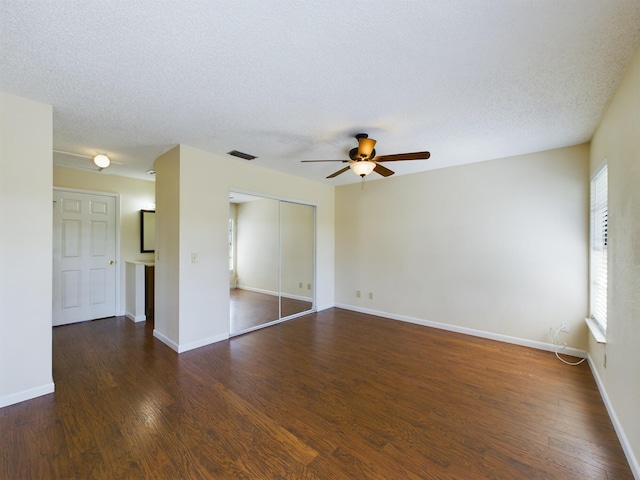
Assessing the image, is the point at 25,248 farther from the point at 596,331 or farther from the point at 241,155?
the point at 596,331

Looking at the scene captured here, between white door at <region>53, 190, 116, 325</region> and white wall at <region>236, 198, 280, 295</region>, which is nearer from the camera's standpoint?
A: white door at <region>53, 190, 116, 325</region>

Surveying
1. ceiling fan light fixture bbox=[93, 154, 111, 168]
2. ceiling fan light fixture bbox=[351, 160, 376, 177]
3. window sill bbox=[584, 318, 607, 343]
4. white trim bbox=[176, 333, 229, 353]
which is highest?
ceiling fan light fixture bbox=[93, 154, 111, 168]

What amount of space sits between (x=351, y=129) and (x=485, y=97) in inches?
45.7

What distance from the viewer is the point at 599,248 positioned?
283 centimetres

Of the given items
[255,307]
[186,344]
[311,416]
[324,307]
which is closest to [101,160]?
[186,344]

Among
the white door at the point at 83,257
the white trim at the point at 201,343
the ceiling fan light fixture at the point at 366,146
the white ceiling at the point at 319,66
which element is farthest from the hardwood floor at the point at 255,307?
the ceiling fan light fixture at the point at 366,146

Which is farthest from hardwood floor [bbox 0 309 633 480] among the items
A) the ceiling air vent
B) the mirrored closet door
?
the ceiling air vent

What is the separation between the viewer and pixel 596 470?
5.40 feet

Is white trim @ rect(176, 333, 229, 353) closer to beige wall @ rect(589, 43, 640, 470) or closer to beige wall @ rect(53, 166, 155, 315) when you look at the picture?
beige wall @ rect(53, 166, 155, 315)

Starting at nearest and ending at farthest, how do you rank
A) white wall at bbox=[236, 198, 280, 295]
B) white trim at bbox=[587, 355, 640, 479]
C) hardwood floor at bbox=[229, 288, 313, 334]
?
white trim at bbox=[587, 355, 640, 479] → hardwood floor at bbox=[229, 288, 313, 334] → white wall at bbox=[236, 198, 280, 295]

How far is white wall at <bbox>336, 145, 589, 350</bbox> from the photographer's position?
326 cm

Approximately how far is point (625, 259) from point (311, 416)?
95.4 inches

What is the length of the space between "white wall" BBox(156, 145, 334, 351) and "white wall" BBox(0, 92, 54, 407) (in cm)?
113

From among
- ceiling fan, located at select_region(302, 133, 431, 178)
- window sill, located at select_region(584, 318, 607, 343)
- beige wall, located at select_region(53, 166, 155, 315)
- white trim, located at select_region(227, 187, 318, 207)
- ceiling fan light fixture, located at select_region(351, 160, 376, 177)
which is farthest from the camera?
beige wall, located at select_region(53, 166, 155, 315)
